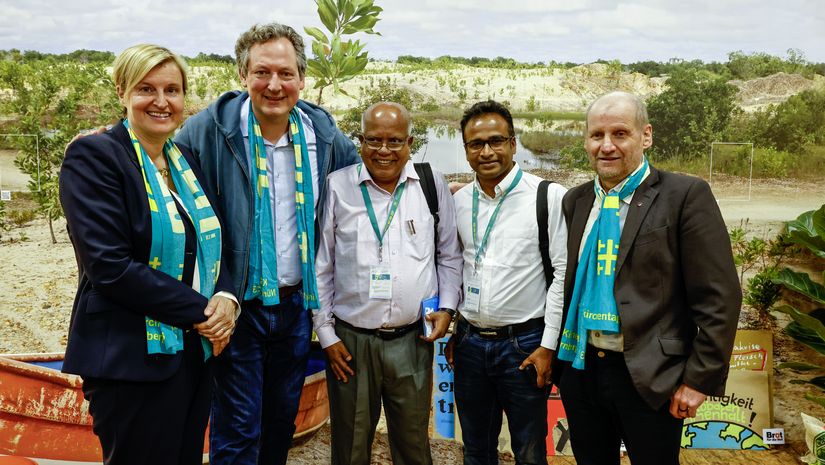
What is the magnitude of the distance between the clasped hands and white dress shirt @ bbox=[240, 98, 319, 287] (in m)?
0.40

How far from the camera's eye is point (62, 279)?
14.3 ft

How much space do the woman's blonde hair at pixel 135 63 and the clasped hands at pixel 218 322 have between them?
75 cm

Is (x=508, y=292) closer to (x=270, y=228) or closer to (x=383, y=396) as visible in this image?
(x=383, y=396)

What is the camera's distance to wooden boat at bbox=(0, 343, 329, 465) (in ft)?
9.82

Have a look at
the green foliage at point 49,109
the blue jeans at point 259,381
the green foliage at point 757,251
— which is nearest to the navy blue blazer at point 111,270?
the blue jeans at point 259,381

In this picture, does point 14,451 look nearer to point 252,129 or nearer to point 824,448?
point 252,129

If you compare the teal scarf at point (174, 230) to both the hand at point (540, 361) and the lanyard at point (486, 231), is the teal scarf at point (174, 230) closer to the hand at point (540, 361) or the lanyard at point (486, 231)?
the lanyard at point (486, 231)

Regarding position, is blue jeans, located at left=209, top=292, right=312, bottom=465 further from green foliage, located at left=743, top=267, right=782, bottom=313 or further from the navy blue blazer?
green foliage, located at left=743, top=267, right=782, bottom=313

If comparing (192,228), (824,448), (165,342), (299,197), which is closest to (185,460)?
(165,342)

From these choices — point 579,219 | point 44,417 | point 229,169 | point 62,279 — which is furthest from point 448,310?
point 62,279

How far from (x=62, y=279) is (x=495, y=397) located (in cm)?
340

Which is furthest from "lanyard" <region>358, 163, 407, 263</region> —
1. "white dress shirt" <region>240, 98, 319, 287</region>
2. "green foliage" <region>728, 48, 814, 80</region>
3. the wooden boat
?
"green foliage" <region>728, 48, 814, 80</region>

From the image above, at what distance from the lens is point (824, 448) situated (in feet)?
10.9

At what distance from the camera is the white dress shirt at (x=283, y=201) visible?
2.50 meters
